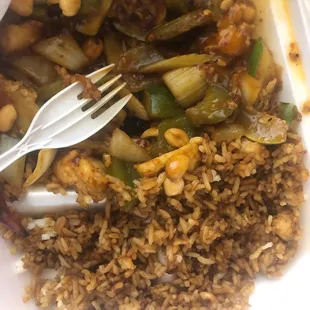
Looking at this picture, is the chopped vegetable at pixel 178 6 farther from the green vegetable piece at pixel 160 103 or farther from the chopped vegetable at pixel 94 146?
the chopped vegetable at pixel 94 146

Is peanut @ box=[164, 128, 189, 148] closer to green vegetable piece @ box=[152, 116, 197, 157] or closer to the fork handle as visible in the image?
green vegetable piece @ box=[152, 116, 197, 157]

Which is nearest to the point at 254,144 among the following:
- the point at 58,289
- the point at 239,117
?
the point at 239,117

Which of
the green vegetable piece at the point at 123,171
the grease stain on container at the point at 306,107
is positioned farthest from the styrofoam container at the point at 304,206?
the green vegetable piece at the point at 123,171

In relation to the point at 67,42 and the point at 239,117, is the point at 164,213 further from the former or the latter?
the point at 67,42

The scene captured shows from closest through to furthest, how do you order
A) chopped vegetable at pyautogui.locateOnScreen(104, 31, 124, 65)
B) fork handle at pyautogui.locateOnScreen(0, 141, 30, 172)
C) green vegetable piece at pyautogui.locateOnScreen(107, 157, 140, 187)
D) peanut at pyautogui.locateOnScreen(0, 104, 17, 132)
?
1. fork handle at pyautogui.locateOnScreen(0, 141, 30, 172)
2. peanut at pyautogui.locateOnScreen(0, 104, 17, 132)
3. green vegetable piece at pyautogui.locateOnScreen(107, 157, 140, 187)
4. chopped vegetable at pyautogui.locateOnScreen(104, 31, 124, 65)

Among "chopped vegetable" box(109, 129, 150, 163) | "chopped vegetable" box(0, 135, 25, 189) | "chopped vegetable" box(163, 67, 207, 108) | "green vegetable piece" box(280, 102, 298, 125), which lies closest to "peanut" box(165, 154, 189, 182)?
"chopped vegetable" box(109, 129, 150, 163)

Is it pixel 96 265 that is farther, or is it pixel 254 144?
pixel 96 265
